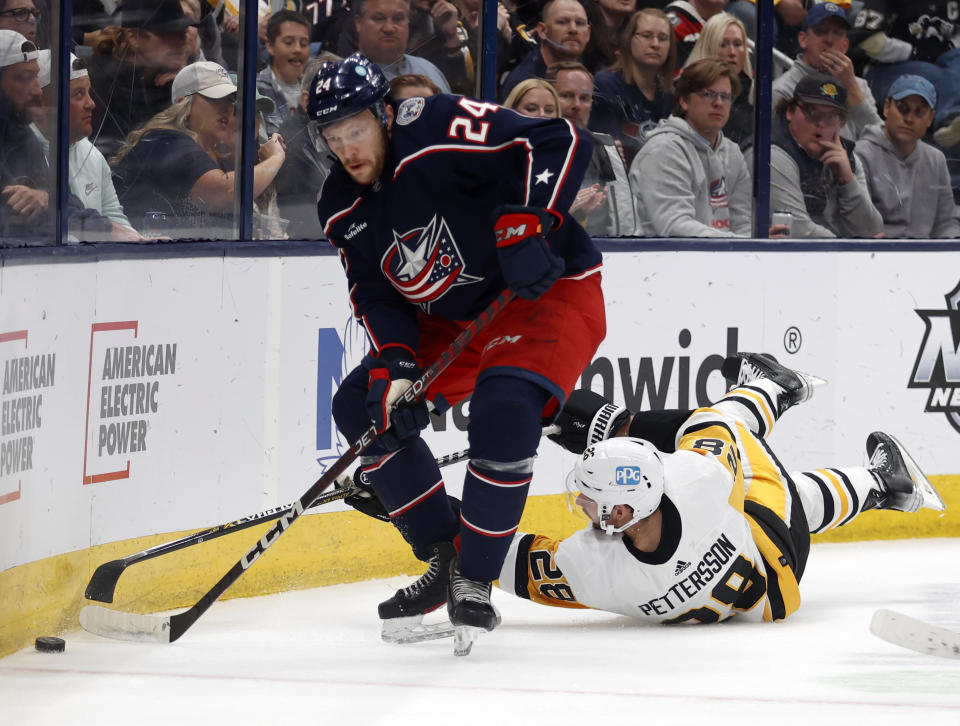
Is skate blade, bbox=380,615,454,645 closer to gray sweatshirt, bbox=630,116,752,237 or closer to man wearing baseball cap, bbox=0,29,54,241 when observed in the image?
man wearing baseball cap, bbox=0,29,54,241

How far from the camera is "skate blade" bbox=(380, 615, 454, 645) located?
316cm

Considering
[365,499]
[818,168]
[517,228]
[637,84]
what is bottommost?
[365,499]

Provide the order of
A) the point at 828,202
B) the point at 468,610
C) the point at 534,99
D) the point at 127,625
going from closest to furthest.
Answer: the point at 468,610
the point at 127,625
the point at 534,99
the point at 828,202

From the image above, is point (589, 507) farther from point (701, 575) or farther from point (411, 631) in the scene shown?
point (411, 631)

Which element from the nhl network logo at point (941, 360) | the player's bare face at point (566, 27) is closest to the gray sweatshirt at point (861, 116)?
the nhl network logo at point (941, 360)

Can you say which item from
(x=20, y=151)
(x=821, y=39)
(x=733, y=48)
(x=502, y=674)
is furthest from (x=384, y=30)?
(x=502, y=674)

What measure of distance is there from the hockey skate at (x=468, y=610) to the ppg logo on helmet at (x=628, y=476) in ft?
1.24

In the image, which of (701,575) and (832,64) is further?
(832,64)

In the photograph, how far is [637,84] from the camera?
466 cm

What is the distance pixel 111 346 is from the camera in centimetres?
337

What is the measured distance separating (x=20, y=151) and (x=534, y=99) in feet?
5.28

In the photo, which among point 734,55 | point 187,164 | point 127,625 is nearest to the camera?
point 127,625

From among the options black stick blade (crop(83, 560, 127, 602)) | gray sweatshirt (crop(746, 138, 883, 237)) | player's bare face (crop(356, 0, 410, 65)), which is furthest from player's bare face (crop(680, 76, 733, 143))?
A: black stick blade (crop(83, 560, 127, 602))

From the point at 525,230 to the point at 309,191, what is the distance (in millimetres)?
1463
